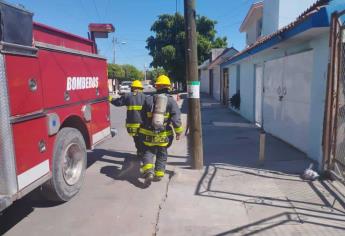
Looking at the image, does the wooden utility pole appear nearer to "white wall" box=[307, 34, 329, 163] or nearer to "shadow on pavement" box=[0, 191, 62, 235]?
"white wall" box=[307, 34, 329, 163]

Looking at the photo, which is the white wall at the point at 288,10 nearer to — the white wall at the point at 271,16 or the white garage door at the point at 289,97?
the white wall at the point at 271,16

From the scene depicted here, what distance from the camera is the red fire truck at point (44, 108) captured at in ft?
11.3

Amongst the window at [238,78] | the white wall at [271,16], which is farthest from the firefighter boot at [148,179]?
the window at [238,78]

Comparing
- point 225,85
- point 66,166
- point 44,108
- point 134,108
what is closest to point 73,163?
point 66,166

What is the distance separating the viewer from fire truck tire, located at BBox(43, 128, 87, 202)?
4.53m

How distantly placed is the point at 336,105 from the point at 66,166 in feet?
13.6

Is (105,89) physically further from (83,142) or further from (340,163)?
(340,163)

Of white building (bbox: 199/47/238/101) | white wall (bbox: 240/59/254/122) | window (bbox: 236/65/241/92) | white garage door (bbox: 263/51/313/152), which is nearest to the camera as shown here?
white garage door (bbox: 263/51/313/152)

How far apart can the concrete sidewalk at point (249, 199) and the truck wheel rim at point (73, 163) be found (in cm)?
139

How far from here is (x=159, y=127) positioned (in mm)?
5719

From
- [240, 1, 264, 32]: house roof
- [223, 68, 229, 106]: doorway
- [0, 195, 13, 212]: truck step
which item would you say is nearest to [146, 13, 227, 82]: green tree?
[223, 68, 229, 106]: doorway

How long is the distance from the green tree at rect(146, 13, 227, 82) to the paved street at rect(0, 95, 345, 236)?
28.8 m

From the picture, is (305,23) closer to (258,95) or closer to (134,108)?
(134,108)

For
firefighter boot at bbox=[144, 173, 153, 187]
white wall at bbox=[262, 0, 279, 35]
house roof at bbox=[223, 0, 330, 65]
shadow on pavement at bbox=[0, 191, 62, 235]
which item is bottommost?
shadow on pavement at bbox=[0, 191, 62, 235]
